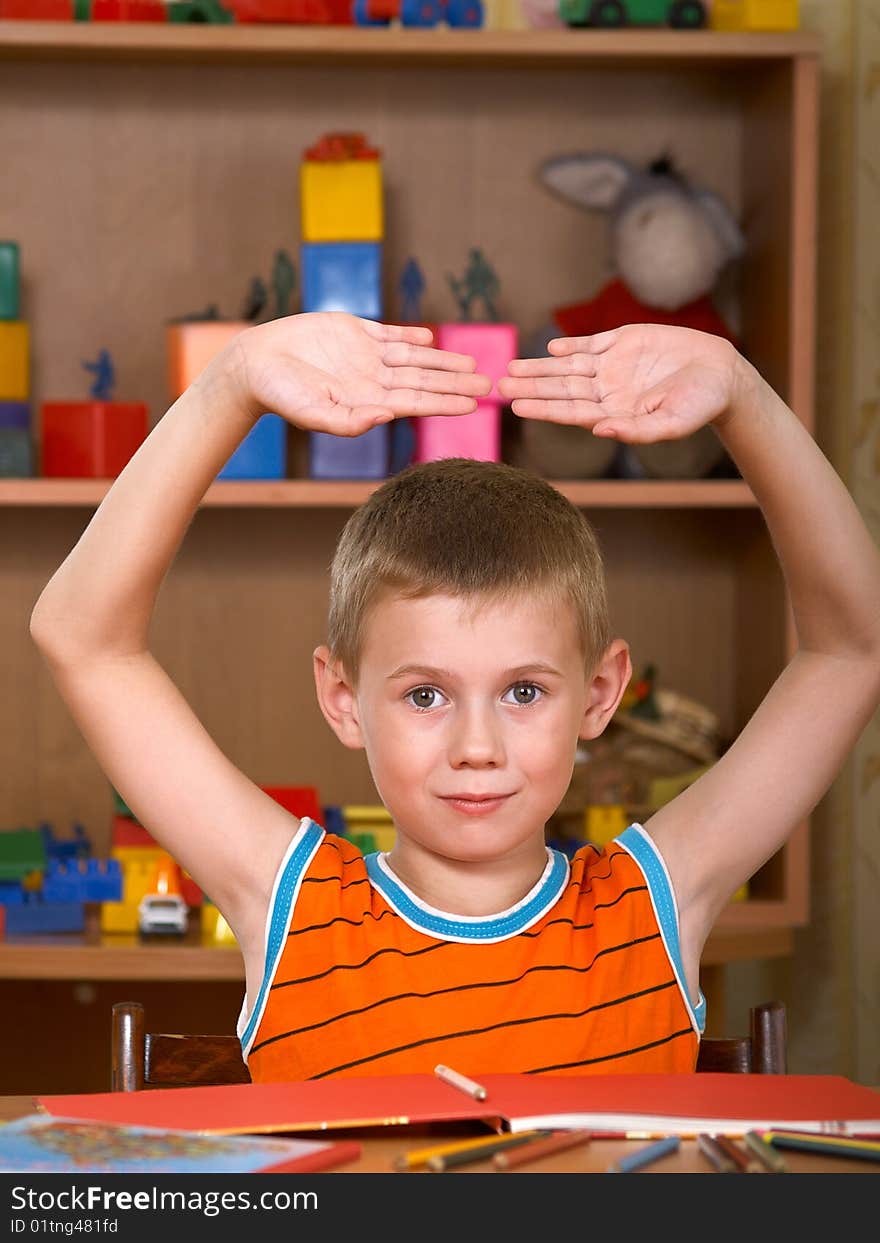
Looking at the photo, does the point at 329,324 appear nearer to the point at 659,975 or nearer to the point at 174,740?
the point at 174,740

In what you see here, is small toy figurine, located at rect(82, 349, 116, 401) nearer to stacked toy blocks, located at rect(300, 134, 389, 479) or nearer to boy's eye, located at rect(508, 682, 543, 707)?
stacked toy blocks, located at rect(300, 134, 389, 479)

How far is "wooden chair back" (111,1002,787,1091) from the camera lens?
81 centimetres

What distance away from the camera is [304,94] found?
1926mm

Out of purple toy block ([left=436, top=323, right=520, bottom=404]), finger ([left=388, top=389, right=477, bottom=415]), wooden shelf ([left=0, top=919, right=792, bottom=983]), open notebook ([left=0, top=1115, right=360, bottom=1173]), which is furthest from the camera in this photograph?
purple toy block ([left=436, top=323, right=520, bottom=404])

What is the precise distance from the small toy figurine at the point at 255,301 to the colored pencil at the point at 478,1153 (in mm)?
1447

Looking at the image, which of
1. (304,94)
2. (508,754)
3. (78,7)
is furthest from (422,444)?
(508,754)

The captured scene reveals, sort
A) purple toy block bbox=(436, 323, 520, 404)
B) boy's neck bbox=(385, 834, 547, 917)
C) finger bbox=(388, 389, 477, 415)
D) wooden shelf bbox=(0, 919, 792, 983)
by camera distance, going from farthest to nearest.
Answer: purple toy block bbox=(436, 323, 520, 404) < wooden shelf bbox=(0, 919, 792, 983) < boy's neck bbox=(385, 834, 547, 917) < finger bbox=(388, 389, 477, 415)

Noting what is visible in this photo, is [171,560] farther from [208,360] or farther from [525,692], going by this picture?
[208,360]

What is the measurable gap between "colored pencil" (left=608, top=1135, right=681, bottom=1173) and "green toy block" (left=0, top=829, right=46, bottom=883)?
1312 mm

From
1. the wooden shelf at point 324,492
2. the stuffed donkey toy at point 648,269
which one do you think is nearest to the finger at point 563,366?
the wooden shelf at point 324,492

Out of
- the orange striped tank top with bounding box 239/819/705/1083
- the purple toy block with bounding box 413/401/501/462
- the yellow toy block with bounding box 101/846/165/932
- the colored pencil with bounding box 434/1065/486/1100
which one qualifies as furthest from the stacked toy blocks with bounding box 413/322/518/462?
the colored pencil with bounding box 434/1065/486/1100

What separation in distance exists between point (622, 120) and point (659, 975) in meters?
1.40

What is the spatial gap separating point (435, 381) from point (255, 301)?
1.20 meters

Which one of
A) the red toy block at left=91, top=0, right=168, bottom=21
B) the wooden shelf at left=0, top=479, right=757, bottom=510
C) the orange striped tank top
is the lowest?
the orange striped tank top
